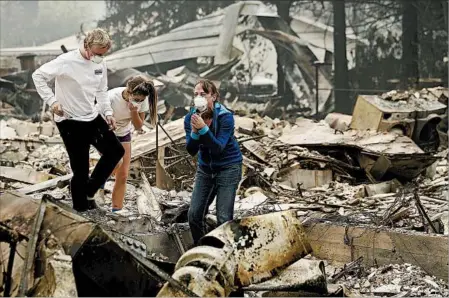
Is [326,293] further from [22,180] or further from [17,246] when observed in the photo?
[22,180]

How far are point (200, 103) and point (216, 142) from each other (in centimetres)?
33

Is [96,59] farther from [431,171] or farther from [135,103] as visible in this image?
[431,171]

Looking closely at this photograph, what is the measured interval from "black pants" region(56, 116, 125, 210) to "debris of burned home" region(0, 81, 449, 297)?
40cm

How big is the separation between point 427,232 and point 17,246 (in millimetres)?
4692

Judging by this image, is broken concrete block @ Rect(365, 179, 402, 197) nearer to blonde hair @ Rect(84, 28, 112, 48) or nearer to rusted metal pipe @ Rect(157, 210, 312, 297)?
rusted metal pipe @ Rect(157, 210, 312, 297)

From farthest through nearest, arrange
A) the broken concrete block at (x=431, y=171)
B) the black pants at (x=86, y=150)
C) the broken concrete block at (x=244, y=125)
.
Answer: the broken concrete block at (x=244, y=125) → the broken concrete block at (x=431, y=171) → the black pants at (x=86, y=150)

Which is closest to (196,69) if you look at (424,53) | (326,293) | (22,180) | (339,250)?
(424,53)

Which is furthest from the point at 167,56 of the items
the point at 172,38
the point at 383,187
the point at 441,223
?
the point at 441,223

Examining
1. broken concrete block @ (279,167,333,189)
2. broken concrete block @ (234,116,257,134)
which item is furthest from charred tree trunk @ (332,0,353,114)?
broken concrete block @ (279,167,333,189)

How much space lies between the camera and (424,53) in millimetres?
27781

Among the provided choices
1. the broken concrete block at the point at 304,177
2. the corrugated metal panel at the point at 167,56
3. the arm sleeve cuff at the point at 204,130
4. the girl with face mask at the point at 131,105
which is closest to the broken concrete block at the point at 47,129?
the broken concrete block at the point at 304,177

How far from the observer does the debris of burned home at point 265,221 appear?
4.77m

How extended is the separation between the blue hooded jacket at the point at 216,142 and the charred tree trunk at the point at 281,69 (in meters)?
21.0

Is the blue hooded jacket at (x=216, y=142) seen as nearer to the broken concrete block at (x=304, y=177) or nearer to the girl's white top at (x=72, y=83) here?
the girl's white top at (x=72, y=83)
